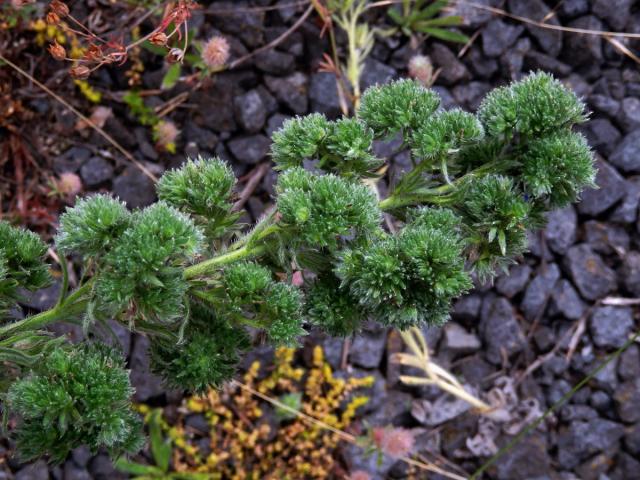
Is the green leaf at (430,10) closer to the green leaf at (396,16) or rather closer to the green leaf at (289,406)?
the green leaf at (396,16)

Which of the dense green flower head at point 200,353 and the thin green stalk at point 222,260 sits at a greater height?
the thin green stalk at point 222,260

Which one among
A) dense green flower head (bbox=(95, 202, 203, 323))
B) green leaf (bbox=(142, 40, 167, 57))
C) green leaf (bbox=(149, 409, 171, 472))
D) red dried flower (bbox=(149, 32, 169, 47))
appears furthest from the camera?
green leaf (bbox=(142, 40, 167, 57))

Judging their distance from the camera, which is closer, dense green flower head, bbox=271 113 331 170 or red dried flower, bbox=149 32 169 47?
dense green flower head, bbox=271 113 331 170

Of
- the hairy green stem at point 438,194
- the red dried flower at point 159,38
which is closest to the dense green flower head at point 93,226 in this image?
the hairy green stem at point 438,194

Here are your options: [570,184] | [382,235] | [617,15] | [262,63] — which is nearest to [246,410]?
[262,63]

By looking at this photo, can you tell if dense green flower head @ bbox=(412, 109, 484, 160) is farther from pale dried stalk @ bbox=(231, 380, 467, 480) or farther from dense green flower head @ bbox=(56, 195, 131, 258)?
pale dried stalk @ bbox=(231, 380, 467, 480)

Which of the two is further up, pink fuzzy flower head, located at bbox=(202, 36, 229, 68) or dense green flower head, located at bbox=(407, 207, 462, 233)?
dense green flower head, located at bbox=(407, 207, 462, 233)

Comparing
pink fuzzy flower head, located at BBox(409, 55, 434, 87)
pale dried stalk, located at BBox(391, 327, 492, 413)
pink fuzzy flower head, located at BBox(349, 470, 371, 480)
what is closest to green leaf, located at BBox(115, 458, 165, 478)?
pink fuzzy flower head, located at BBox(349, 470, 371, 480)
